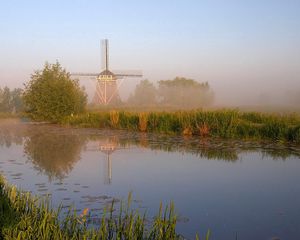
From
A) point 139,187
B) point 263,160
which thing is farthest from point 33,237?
point 263,160

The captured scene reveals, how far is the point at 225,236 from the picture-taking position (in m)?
4.41

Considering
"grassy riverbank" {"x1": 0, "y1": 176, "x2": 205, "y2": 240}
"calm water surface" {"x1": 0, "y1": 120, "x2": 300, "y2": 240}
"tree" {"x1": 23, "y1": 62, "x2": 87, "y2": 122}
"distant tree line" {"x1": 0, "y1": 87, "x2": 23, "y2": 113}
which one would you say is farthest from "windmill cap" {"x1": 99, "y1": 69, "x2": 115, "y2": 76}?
"grassy riverbank" {"x1": 0, "y1": 176, "x2": 205, "y2": 240}

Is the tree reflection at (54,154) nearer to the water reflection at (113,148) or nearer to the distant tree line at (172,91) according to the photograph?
the water reflection at (113,148)

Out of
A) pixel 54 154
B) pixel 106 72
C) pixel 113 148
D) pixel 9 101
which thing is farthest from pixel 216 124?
pixel 9 101

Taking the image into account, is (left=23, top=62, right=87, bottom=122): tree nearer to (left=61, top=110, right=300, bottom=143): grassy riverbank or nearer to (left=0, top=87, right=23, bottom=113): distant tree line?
(left=61, top=110, right=300, bottom=143): grassy riverbank

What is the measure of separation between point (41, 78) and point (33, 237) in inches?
874

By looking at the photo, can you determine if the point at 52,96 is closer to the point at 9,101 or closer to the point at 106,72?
the point at 106,72

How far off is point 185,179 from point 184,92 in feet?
196

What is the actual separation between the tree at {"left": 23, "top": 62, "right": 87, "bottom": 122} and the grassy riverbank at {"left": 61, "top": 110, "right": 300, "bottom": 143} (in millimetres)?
4482

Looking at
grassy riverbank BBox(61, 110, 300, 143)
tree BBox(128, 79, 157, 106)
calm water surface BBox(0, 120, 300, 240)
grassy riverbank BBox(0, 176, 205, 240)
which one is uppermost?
tree BBox(128, 79, 157, 106)

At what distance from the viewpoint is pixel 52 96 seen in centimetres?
2402

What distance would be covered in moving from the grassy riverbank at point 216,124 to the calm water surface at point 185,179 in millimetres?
1237

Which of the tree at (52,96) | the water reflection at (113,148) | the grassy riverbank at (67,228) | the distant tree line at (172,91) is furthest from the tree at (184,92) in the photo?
the grassy riverbank at (67,228)

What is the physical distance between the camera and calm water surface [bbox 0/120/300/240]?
5.06 m
